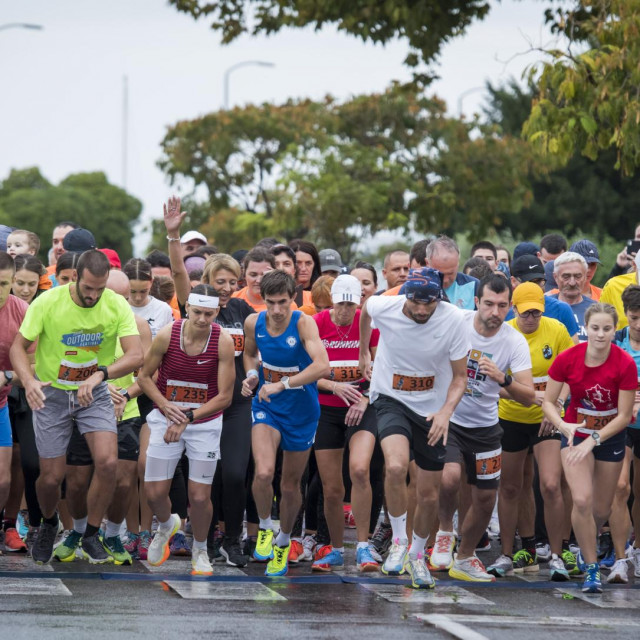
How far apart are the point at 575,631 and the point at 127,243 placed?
73.9 metres

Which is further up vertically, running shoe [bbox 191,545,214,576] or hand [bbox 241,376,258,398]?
hand [bbox 241,376,258,398]

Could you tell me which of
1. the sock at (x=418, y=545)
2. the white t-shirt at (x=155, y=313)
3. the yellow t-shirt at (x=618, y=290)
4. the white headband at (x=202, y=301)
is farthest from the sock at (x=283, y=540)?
the yellow t-shirt at (x=618, y=290)

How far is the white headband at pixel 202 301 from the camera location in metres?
9.36

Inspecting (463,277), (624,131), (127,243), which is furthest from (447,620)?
(127,243)

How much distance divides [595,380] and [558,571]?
139 cm

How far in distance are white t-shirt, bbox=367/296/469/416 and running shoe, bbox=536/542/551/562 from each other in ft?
6.48

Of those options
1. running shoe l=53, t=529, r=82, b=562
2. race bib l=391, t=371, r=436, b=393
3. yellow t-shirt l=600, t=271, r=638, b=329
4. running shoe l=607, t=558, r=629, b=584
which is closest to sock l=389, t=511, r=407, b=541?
race bib l=391, t=371, r=436, b=393

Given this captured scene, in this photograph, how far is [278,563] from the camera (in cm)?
954

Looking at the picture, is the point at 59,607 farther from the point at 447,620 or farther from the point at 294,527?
the point at 294,527

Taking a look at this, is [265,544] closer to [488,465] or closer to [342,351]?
[342,351]

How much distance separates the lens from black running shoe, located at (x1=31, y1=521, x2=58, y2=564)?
31.6 feet

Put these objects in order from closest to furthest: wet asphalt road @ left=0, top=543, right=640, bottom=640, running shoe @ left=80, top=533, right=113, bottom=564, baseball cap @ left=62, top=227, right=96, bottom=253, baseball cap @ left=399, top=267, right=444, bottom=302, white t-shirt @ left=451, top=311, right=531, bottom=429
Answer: wet asphalt road @ left=0, top=543, right=640, bottom=640, baseball cap @ left=399, top=267, right=444, bottom=302, white t-shirt @ left=451, top=311, right=531, bottom=429, running shoe @ left=80, top=533, right=113, bottom=564, baseball cap @ left=62, top=227, right=96, bottom=253

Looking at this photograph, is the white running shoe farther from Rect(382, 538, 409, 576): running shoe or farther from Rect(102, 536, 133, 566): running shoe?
Rect(382, 538, 409, 576): running shoe

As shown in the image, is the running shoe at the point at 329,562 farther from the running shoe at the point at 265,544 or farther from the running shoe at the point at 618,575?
the running shoe at the point at 618,575
